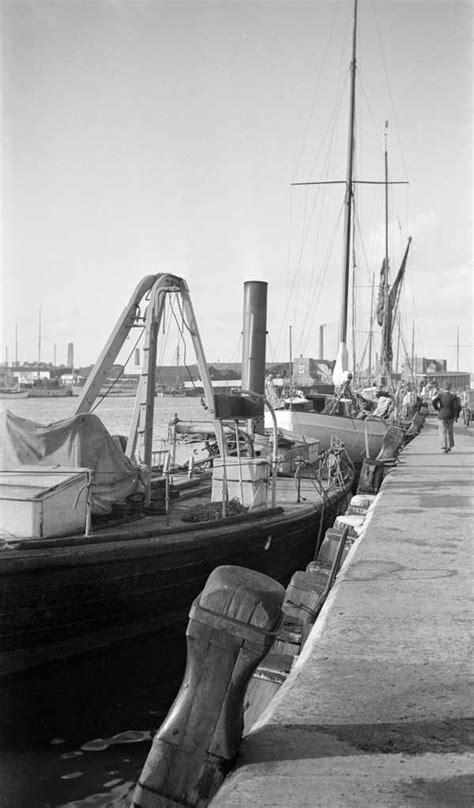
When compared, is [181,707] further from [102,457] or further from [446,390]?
[446,390]

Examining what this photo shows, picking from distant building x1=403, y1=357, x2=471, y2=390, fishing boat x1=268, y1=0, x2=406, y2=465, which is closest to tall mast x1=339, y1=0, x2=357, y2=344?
fishing boat x1=268, y1=0, x2=406, y2=465

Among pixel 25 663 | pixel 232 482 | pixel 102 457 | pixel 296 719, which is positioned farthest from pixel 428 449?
pixel 296 719

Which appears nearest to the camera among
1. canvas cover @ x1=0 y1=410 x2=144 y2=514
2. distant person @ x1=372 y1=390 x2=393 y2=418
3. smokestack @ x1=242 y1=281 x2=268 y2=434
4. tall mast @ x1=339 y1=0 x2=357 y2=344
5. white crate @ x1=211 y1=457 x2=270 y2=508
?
canvas cover @ x1=0 y1=410 x2=144 y2=514

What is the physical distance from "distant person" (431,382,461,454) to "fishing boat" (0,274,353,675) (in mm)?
7766

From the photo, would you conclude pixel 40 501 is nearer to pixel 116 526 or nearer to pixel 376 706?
pixel 116 526

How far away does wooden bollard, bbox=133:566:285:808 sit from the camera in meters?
3.38

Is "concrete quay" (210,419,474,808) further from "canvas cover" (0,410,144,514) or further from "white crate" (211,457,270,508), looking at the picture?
"canvas cover" (0,410,144,514)

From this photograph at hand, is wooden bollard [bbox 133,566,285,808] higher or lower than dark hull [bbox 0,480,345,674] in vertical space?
higher

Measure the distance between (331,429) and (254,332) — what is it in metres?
8.39

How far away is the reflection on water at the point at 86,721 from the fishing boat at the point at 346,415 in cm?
1028

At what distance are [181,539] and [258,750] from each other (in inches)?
205

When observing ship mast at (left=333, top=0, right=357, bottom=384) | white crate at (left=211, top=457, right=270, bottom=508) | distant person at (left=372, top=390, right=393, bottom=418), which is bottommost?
white crate at (left=211, top=457, right=270, bottom=508)

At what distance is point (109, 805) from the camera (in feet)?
19.3

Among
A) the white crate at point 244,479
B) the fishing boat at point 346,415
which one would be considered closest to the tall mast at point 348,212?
the fishing boat at point 346,415
